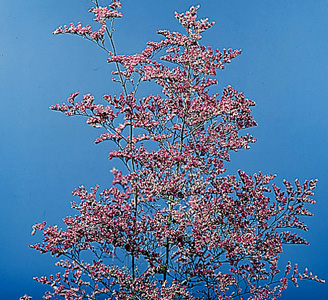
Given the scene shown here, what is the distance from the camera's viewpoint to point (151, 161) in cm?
337

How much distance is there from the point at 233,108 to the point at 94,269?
1.46 meters

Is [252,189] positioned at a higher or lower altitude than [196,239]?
higher

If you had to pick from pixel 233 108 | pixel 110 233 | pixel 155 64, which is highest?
pixel 155 64

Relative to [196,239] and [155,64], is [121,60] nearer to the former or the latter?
[155,64]

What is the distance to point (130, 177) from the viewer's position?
3.28 m

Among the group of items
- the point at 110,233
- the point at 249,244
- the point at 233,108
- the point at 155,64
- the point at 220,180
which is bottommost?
→ the point at 249,244

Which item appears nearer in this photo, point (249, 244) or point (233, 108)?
point (249, 244)

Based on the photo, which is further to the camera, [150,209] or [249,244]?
[150,209]

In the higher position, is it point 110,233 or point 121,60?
point 121,60

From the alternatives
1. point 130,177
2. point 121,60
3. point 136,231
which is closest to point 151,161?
Result: point 130,177

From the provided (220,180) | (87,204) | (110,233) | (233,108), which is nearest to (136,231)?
(110,233)

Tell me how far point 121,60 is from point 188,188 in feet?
3.13

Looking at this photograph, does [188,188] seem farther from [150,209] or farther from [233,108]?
[233,108]

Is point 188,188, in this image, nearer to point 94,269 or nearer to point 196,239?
point 196,239
